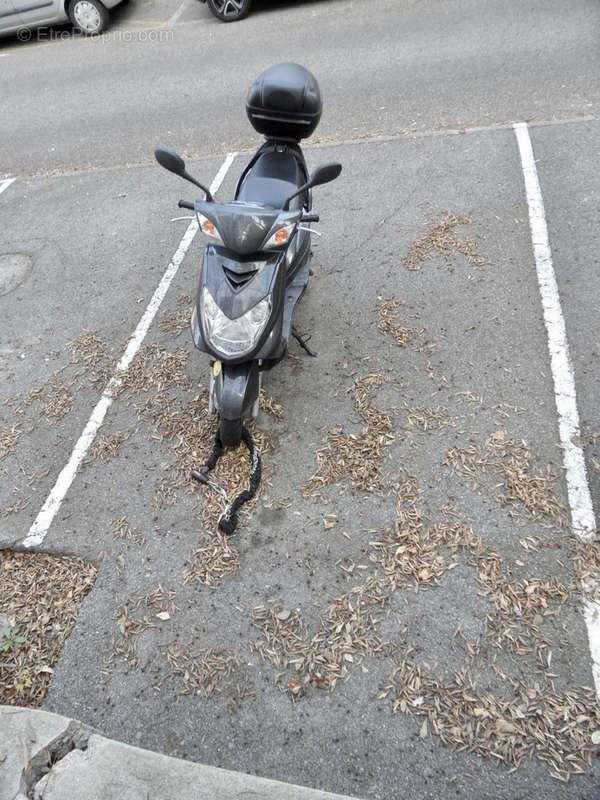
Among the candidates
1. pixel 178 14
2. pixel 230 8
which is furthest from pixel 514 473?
pixel 178 14

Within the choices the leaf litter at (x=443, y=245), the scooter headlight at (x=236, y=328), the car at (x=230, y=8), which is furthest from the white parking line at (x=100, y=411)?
the car at (x=230, y=8)

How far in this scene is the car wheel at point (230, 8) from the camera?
10109mm

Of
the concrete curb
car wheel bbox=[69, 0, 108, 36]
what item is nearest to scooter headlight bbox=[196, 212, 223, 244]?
the concrete curb

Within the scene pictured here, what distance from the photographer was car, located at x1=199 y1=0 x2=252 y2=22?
1011 centimetres

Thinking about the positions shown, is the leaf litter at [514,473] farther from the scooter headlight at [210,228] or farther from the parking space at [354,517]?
the scooter headlight at [210,228]

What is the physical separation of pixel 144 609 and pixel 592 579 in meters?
2.41

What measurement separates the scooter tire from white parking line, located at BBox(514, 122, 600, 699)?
A: 201cm

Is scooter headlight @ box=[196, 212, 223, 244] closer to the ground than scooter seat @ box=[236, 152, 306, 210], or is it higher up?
higher up

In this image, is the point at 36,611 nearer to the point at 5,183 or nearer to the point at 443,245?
the point at 443,245

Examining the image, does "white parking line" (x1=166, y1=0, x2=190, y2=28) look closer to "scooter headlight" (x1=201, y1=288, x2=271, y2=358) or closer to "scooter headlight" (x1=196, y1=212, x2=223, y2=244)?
"scooter headlight" (x1=196, y1=212, x2=223, y2=244)

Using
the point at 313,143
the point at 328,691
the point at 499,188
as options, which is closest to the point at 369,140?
the point at 313,143

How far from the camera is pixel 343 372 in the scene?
4.10m

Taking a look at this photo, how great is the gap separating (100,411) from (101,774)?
2503 mm

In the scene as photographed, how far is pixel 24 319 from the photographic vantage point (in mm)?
5027
